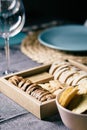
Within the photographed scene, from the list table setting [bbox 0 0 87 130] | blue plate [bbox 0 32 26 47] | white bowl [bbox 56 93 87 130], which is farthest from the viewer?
blue plate [bbox 0 32 26 47]

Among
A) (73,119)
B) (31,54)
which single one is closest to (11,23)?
(31,54)

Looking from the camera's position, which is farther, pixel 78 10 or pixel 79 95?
pixel 78 10

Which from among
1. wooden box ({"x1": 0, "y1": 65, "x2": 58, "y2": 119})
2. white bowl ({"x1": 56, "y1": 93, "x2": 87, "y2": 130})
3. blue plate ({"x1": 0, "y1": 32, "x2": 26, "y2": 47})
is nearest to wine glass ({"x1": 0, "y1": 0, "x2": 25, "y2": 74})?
wooden box ({"x1": 0, "y1": 65, "x2": 58, "y2": 119})

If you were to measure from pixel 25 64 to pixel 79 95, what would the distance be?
21.4 inches

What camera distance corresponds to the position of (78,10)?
9.58ft

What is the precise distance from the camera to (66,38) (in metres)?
1.74

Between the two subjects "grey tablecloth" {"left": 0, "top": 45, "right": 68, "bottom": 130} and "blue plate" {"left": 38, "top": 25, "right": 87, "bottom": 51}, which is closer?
"grey tablecloth" {"left": 0, "top": 45, "right": 68, "bottom": 130}

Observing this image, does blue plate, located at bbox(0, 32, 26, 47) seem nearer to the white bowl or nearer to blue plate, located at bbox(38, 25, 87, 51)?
blue plate, located at bbox(38, 25, 87, 51)

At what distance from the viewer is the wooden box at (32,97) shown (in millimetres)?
1070

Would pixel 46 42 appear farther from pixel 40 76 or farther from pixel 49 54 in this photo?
pixel 40 76

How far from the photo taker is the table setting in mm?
1066

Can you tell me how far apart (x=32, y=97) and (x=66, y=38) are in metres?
0.69

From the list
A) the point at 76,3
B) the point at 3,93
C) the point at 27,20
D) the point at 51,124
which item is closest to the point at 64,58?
the point at 3,93

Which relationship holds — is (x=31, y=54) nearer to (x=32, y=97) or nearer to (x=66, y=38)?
(x=66, y=38)
